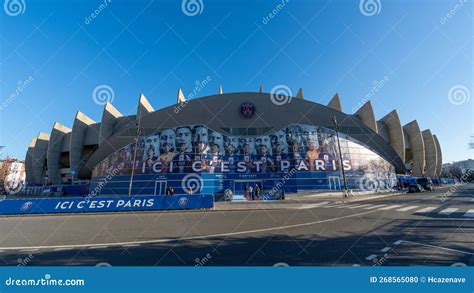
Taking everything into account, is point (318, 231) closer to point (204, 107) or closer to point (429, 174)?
point (204, 107)

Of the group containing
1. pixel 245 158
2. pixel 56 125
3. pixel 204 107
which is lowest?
pixel 245 158

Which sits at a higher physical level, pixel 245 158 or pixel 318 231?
pixel 245 158

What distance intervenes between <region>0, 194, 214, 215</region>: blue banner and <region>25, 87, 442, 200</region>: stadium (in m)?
9.75

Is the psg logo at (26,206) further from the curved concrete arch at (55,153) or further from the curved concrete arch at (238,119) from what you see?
the curved concrete arch at (55,153)

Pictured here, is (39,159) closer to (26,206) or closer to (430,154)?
(26,206)

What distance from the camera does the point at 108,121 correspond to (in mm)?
55969

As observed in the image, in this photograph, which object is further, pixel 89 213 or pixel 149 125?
pixel 149 125

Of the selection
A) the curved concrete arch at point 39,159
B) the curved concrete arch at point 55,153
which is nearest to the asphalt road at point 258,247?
the curved concrete arch at point 55,153

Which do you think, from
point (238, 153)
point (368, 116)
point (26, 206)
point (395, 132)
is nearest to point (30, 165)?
point (26, 206)

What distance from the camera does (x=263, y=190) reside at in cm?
3469

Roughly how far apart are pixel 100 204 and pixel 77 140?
48559 mm

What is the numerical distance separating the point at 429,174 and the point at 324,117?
175ft
